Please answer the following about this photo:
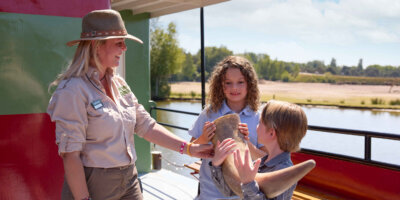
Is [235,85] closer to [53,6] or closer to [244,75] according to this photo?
[244,75]

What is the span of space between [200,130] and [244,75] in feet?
1.32

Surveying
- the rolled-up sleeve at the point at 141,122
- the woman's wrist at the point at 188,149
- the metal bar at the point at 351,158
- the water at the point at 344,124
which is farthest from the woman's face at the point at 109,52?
the water at the point at 344,124

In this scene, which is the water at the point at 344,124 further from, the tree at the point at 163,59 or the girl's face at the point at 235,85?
the girl's face at the point at 235,85

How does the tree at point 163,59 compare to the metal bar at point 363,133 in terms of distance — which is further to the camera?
the tree at point 163,59

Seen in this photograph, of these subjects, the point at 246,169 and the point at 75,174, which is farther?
the point at 75,174

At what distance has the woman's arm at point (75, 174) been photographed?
1.48 m

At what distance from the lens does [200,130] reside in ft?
6.70

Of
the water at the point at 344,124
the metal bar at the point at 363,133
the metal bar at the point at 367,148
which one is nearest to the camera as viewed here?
the metal bar at the point at 363,133

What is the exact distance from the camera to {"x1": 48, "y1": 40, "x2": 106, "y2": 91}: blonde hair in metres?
1.56

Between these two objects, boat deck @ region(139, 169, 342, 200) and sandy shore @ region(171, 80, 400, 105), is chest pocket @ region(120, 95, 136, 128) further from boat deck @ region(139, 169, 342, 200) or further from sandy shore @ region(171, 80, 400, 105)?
sandy shore @ region(171, 80, 400, 105)

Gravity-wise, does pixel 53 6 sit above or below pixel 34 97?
above

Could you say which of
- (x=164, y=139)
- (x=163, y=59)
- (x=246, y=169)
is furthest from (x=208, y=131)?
(x=163, y=59)

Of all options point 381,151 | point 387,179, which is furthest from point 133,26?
point 381,151

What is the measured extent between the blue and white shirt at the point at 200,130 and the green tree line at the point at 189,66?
32.3 meters
